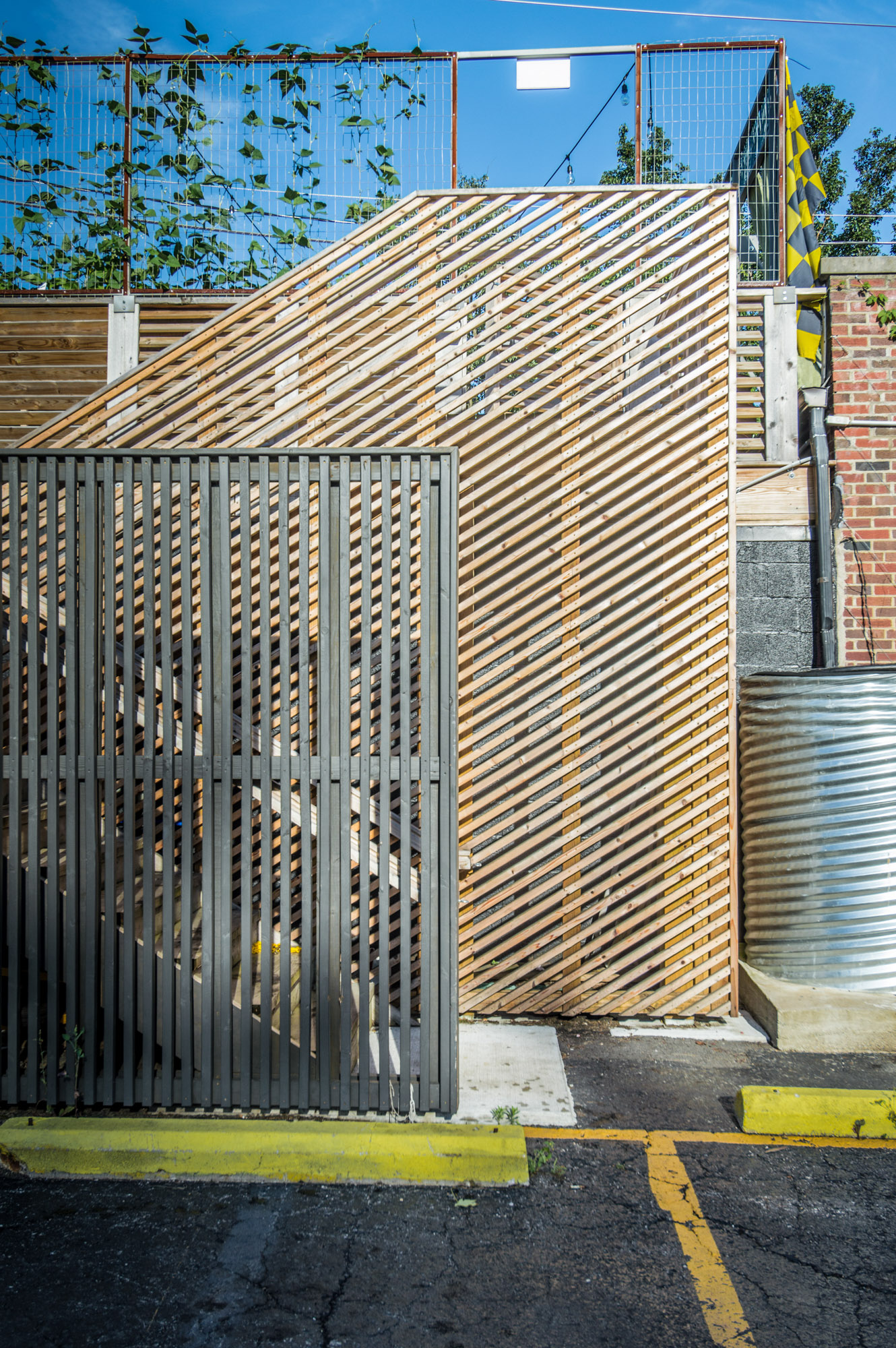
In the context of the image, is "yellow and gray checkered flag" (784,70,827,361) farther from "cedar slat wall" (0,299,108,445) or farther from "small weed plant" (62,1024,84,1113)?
"small weed plant" (62,1024,84,1113)

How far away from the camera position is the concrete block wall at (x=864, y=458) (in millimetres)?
6520

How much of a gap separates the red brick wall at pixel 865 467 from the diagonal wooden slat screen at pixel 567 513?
1806 millimetres

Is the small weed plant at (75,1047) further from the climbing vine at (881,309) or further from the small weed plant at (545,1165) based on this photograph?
the climbing vine at (881,309)

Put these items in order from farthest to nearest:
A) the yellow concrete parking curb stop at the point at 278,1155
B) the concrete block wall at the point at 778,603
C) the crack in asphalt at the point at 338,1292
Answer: the concrete block wall at the point at 778,603
the yellow concrete parking curb stop at the point at 278,1155
the crack in asphalt at the point at 338,1292

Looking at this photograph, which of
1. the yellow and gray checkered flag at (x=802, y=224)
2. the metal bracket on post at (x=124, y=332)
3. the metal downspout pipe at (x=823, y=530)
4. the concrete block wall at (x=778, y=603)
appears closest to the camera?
the metal downspout pipe at (x=823, y=530)

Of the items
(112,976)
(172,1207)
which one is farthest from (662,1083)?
(112,976)

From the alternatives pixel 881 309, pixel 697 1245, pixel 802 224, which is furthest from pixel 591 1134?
pixel 802 224

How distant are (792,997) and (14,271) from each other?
29.1 ft

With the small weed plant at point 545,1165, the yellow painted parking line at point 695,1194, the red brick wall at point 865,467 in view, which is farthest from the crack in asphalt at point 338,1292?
the red brick wall at point 865,467

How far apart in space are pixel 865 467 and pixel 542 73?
13.1ft

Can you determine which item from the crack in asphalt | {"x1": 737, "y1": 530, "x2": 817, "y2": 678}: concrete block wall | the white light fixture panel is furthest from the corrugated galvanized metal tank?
the white light fixture panel

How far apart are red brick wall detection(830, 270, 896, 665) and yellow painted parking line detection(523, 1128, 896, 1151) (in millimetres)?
3547

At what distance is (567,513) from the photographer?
531 centimetres

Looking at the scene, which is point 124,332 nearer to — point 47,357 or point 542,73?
point 47,357
